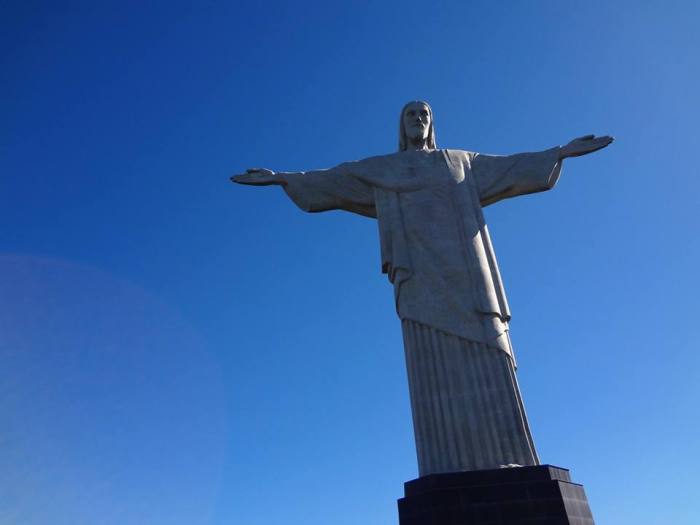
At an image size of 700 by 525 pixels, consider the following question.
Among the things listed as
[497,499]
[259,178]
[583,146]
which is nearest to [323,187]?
[259,178]

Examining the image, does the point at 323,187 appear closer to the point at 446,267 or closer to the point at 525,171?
the point at 446,267

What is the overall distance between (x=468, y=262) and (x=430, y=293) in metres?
0.74

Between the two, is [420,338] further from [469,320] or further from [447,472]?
[447,472]

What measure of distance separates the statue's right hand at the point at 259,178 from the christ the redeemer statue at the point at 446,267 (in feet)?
0.05

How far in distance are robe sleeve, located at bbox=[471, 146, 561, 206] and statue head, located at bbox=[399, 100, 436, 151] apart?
99cm

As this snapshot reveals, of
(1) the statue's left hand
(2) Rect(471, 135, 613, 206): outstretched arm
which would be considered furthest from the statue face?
(1) the statue's left hand

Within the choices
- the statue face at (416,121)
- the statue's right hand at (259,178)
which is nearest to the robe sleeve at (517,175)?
the statue face at (416,121)

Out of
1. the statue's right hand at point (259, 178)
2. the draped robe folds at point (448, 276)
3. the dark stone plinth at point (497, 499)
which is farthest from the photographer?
the statue's right hand at point (259, 178)

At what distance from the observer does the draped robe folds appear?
270 inches

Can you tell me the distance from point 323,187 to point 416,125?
6.43ft

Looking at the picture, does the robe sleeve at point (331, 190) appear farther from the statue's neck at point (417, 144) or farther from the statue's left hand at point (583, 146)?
the statue's left hand at point (583, 146)

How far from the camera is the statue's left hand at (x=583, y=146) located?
9.03 meters

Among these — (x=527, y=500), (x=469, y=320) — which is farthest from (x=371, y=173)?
(x=527, y=500)

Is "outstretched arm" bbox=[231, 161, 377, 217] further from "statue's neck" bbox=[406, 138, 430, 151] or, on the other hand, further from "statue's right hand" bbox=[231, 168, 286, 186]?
"statue's neck" bbox=[406, 138, 430, 151]
